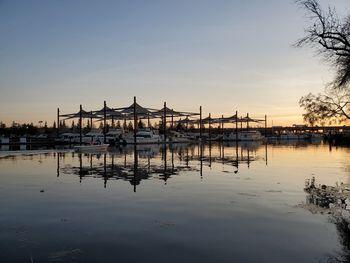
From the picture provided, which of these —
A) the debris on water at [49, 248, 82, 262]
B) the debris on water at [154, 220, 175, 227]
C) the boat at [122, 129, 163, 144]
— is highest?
the boat at [122, 129, 163, 144]

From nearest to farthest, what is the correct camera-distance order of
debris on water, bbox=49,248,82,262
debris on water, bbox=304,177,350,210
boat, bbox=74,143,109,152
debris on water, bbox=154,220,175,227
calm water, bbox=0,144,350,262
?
1. debris on water, bbox=49,248,82,262
2. calm water, bbox=0,144,350,262
3. debris on water, bbox=154,220,175,227
4. debris on water, bbox=304,177,350,210
5. boat, bbox=74,143,109,152

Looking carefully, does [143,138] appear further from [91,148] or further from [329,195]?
[329,195]

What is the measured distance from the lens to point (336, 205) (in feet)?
47.9

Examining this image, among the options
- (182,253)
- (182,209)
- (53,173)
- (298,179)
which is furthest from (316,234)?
(53,173)

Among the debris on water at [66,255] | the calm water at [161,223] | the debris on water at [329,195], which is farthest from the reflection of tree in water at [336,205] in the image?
the debris on water at [66,255]

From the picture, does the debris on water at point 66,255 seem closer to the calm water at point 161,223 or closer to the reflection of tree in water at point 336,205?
the calm water at point 161,223

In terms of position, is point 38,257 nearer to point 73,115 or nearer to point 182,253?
point 182,253

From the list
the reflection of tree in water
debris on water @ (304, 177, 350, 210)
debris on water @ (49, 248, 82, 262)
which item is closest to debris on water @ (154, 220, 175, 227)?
debris on water @ (49, 248, 82, 262)

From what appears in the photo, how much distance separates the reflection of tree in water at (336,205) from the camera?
953cm

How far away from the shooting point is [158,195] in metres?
17.6

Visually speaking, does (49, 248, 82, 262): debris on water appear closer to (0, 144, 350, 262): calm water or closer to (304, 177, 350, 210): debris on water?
(0, 144, 350, 262): calm water

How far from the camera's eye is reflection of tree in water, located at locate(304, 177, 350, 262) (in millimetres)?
9531

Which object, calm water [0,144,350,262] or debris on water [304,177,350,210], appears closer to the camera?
calm water [0,144,350,262]

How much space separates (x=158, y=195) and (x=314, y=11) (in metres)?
10.7
